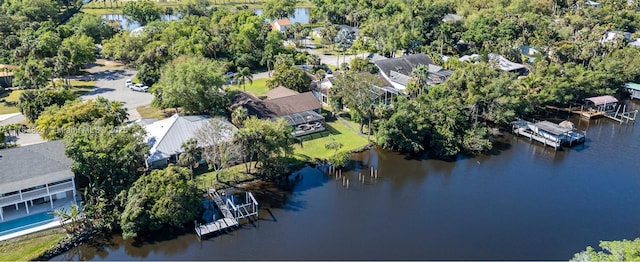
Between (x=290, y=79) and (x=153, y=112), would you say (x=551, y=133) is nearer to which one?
(x=290, y=79)

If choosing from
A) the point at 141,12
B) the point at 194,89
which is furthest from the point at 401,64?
the point at 141,12

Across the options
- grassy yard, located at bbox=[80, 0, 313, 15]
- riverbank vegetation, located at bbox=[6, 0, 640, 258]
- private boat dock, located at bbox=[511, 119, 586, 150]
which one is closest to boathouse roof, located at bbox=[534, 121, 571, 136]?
private boat dock, located at bbox=[511, 119, 586, 150]

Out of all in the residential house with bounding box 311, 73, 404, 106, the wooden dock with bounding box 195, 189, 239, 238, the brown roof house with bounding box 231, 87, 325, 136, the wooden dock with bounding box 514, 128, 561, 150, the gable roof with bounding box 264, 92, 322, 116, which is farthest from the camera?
the residential house with bounding box 311, 73, 404, 106

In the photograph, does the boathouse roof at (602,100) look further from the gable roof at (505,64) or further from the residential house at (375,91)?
the residential house at (375,91)

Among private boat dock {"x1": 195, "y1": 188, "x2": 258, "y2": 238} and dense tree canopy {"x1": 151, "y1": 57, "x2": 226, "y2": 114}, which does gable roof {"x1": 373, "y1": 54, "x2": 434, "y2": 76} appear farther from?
private boat dock {"x1": 195, "y1": 188, "x2": 258, "y2": 238}

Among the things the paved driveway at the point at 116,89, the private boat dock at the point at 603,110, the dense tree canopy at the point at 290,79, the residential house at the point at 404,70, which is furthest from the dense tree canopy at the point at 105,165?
the private boat dock at the point at 603,110
